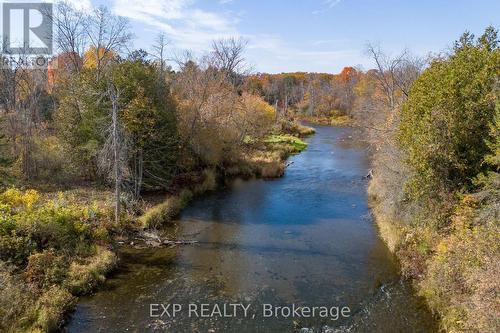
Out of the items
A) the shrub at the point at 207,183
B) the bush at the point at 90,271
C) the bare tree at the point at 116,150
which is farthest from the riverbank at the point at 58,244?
the shrub at the point at 207,183

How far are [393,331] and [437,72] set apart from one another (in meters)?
12.1

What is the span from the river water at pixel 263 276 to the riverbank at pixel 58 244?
79 cm

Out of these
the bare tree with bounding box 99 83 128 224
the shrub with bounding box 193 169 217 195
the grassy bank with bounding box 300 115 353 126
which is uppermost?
the grassy bank with bounding box 300 115 353 126

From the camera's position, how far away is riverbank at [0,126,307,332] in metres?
12.2

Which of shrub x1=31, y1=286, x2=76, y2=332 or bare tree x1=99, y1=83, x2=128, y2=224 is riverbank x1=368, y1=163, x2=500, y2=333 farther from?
bare tree x1=99, y1=83, x2=128, y2=224

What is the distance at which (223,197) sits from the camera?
27.9 m

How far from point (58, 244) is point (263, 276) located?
880 centimetres

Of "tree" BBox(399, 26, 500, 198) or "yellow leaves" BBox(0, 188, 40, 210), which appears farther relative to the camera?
"yellow leaves" BBox(0, 188, 40, 210)

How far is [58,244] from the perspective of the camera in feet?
53.6

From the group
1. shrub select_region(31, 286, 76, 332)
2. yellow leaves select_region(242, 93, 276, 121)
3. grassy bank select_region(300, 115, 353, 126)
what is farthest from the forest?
grassy bank select_region(300, 115, 353, 126)

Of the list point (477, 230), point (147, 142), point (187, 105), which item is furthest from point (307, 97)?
point (477, 230)

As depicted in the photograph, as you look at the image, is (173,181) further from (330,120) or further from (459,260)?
(330,120)

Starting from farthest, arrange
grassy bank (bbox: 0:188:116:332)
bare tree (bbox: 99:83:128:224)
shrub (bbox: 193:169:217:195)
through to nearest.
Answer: shrub (bbox: 193:169:217:195), bare tree (bbox: 99:83:128:224), grassy bank (bbox: 0:188:116:332)

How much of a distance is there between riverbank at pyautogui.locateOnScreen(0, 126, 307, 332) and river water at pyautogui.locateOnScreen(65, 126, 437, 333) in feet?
2.59
